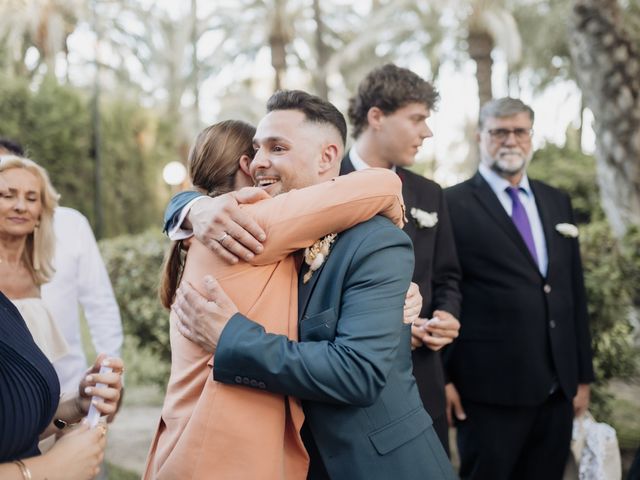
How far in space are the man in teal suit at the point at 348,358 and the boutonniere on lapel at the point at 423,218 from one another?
4.43 ft

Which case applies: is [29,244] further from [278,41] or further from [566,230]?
[278,41]

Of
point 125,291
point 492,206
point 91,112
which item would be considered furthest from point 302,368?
point 91,112

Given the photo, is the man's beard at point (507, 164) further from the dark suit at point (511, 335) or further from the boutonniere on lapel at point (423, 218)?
the boutonniere on lapel at point (423, 218)

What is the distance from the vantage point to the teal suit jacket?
1.99 metres

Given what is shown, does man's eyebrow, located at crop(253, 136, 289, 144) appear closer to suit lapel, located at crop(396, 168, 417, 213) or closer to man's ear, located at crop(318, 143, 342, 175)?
man's ear, located at crop(318, 143, 342, 175)

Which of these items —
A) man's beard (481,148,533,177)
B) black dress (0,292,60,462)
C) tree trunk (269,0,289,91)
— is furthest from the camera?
tree trunk (269,0,289,91)

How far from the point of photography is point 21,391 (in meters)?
2.02

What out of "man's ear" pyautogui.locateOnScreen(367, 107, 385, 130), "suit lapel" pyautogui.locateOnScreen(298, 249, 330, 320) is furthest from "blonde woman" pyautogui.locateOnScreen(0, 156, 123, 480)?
"man's ear" pyautogui.locateOnScreen(367, 107, 385, 130)

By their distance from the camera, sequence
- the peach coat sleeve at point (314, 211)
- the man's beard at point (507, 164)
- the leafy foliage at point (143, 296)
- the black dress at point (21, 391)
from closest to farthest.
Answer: the black dress at point (21, 391) → the peach coat sleeve at point (314, 211) → the man's beard at point (507, 164) → the leafy foliage at point (143, 296)

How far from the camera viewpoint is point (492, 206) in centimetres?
413

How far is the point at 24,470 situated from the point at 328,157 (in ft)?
4.49

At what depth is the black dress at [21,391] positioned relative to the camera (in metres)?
1.95

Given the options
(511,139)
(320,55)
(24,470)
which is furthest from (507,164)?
(320,55)

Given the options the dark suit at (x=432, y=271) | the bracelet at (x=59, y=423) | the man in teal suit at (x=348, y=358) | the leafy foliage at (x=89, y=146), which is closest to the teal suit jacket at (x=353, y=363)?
the man in teal suit at (x=348, y=358)
